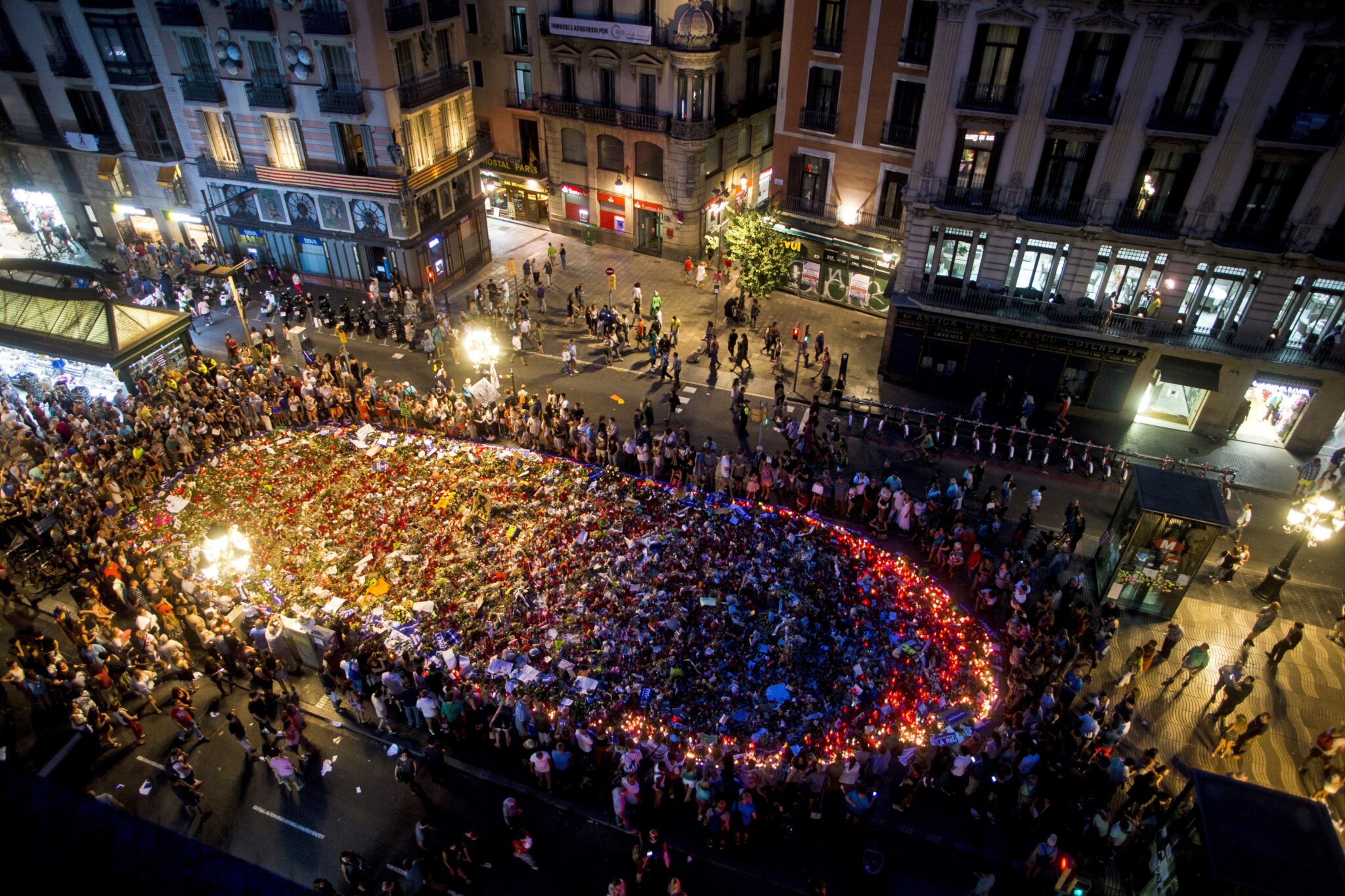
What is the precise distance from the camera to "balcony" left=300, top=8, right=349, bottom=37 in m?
32.7

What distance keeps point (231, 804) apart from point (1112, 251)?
107 feet

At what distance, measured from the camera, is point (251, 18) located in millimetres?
34094

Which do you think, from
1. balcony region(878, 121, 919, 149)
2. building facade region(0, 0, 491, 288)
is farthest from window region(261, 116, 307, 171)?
balcony region(878, 121, 919, 149)

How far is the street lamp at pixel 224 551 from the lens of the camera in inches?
800

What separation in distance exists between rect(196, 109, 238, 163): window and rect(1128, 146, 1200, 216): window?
4022 cm

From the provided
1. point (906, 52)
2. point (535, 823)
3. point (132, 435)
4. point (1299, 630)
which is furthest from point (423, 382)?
point (1299, 630)

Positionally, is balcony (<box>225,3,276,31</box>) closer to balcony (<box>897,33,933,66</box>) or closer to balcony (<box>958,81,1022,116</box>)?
balcony (<box>897,33,933,66</box>)

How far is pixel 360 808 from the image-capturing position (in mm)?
17609

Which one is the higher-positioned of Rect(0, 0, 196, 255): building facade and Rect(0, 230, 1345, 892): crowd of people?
Rect(0, 0, 196, 255): building facade

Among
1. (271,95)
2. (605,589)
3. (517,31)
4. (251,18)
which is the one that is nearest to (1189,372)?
(605,589)

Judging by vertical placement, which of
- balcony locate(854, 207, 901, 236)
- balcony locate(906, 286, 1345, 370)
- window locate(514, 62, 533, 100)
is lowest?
balcony locate(906, 286, 1345, 370)

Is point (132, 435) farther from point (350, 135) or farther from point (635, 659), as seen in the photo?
point (635, 659)

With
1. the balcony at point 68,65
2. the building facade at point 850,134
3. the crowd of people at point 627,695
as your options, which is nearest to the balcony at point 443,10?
the building facade at point 850,134

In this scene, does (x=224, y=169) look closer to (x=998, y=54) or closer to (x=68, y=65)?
(x=68, y=65)
